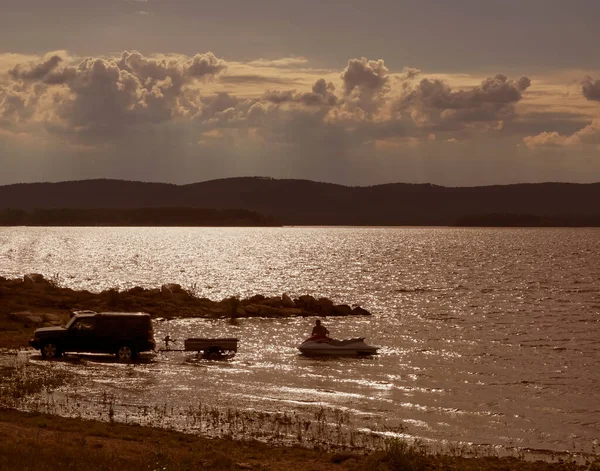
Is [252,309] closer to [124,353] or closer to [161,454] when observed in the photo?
[124,353]

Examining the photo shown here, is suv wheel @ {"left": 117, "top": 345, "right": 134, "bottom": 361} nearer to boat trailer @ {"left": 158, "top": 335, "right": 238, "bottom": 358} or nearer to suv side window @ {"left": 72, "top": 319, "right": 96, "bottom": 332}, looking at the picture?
suv side window @ {"left": 72, "top": 319, "right": 96, "bottom": 332}

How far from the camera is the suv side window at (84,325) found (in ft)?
119

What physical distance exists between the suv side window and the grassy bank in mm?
13901

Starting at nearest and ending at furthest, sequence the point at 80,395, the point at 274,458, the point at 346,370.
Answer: the point at 274,458 < the point at 80,395 < the point at 346,370

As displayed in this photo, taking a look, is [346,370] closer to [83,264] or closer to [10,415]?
[10,415]

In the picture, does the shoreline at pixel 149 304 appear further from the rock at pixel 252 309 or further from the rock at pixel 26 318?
the rock at pixel 26 318

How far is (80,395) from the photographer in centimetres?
2655

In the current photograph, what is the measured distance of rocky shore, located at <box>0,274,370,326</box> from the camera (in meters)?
53.4

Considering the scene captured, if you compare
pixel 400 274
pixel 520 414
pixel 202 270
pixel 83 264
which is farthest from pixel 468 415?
pixel 83 264

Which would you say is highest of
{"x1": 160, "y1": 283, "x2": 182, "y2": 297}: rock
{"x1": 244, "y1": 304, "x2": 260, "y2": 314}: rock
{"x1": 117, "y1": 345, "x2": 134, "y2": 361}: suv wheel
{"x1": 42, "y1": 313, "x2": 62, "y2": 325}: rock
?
{"x1": 160, "y1": 283, "x2": 182, "y2": 297}: rock

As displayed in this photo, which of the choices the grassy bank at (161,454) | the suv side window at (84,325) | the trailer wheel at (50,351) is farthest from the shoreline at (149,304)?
the grassy bank at (161,454)

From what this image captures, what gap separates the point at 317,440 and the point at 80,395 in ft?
29.7

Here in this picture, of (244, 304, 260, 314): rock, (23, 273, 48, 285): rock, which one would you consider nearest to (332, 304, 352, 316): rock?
(244, 304, 260, 314): rock

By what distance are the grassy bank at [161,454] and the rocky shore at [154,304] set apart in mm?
29034
